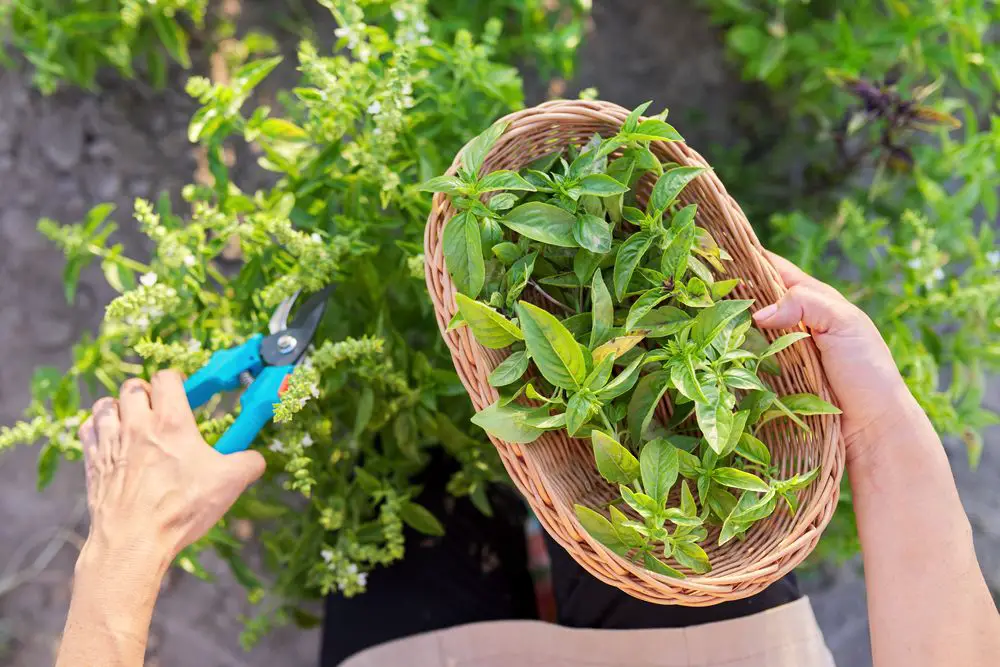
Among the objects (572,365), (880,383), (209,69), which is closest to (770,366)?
(880,383)

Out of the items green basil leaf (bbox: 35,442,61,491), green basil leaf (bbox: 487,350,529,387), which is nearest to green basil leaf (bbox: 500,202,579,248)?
green basil leaf (bbox: 487,350,529,387)

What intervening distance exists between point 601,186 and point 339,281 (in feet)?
1.12

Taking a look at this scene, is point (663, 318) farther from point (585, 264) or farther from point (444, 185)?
point (444, 185)

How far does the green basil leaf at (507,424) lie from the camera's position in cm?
63

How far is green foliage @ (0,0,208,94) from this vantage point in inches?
44.5

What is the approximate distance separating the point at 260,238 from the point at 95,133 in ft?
2.62

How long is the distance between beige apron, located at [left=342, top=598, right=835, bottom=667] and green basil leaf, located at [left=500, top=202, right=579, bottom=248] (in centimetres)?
48

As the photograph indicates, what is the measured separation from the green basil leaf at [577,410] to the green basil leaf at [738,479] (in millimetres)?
138

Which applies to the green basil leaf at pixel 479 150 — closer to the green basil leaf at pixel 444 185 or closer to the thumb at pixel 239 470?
the green basil leaf at pixel 444 185

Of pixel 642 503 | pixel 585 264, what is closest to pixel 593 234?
pixel 585 264

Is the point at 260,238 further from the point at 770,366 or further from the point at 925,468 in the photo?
the point at 925,468

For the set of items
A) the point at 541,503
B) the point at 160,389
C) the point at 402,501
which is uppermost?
the point at 541,503

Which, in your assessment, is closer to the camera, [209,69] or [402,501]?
[402,501]

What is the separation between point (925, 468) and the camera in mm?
697
